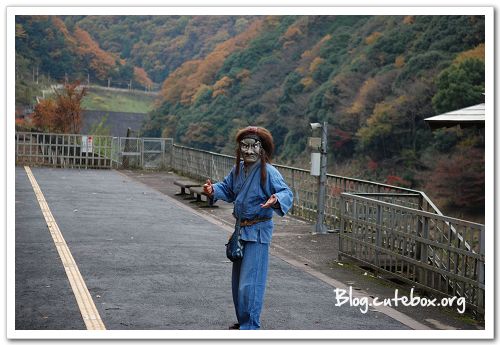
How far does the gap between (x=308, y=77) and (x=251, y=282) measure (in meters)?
57.3

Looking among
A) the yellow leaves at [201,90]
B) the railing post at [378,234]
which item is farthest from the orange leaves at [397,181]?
the railing post at [378,234]

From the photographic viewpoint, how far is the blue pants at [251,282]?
7.24m

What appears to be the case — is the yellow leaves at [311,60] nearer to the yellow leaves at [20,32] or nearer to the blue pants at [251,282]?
the yellow leaves at [20,32]

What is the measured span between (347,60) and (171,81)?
17.4m

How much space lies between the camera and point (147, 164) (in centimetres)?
3288

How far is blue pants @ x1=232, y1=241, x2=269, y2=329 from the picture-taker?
7.24 metres

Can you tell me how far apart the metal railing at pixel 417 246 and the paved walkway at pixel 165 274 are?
14.8 inches

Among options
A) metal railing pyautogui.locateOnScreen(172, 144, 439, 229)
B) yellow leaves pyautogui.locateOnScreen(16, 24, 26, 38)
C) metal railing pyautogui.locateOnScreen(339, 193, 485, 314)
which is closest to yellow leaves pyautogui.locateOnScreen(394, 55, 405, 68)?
yellow leaves pyautogui.locateOnScreen(16, 24, 26, 38)

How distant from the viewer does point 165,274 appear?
10836mm

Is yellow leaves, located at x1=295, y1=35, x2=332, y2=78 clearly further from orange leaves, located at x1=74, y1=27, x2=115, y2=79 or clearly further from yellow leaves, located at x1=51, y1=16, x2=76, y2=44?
yellow leaves, located at x1=51, y1=16, x2=76, y2=44

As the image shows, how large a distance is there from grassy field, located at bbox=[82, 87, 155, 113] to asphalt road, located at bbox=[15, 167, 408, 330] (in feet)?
134

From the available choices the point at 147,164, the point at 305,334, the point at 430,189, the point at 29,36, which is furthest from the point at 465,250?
the point at 29,36

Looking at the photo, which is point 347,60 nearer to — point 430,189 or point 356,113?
point 356,113
